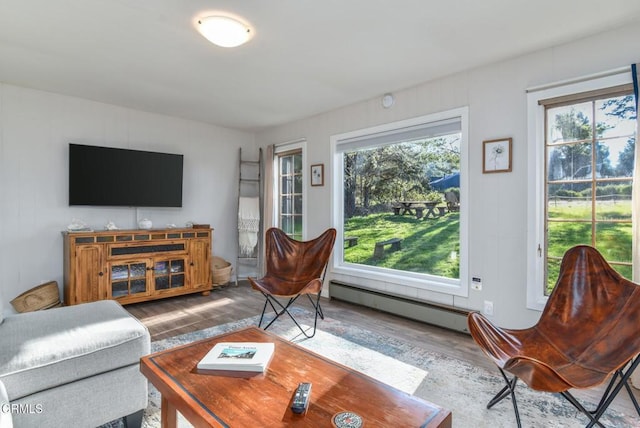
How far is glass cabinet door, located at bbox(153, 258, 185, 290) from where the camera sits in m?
4.05

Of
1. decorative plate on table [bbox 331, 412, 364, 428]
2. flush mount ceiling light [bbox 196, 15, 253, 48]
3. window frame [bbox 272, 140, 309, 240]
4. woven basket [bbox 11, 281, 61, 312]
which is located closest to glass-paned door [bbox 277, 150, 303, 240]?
window frame [bbox 272, 140, 309, 240]

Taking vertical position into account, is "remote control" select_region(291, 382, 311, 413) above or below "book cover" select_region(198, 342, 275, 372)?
below

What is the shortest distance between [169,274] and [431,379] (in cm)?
329

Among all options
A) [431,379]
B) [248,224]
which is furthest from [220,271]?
[431,379]

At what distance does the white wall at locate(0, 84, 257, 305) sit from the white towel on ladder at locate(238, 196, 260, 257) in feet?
2.95

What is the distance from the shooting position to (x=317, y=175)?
14.7 feet

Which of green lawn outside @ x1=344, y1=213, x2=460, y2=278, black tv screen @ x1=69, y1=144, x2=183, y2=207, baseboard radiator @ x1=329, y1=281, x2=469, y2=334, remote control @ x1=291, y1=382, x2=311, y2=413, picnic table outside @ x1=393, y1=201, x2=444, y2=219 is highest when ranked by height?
black tv screen @ x1=69, y1=144, x2=183, y2=207

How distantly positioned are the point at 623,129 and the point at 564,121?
0.37 m

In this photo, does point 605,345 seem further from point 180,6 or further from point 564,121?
point 180,6

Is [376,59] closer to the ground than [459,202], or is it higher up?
higher up

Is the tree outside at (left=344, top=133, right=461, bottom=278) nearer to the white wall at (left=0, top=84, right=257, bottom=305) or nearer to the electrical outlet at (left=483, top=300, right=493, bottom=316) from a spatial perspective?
the electrical outlet at (left=483, top=300, right=493, bottom=316)

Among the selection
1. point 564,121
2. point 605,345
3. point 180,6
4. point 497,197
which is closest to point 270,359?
point 605,345

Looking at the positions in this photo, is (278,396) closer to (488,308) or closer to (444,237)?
(488,308)

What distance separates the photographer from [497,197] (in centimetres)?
288
